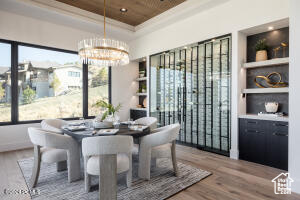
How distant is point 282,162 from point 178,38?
3448 millimetres

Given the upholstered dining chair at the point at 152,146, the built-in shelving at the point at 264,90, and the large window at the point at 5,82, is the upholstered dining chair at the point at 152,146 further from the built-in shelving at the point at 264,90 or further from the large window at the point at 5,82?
the large window at the point at 5,82

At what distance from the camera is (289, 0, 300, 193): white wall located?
7.44 ft

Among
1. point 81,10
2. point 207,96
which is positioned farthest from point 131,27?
point 207,96

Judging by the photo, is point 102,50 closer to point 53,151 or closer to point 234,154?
point 53,151

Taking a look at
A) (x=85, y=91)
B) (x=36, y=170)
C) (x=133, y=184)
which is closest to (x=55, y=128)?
(x=36, y=170)

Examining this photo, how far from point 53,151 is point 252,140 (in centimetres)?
341

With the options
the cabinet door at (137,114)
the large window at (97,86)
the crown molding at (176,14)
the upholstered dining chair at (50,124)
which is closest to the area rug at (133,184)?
the upholstered dining chair at (50,124)

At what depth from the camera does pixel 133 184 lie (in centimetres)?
247

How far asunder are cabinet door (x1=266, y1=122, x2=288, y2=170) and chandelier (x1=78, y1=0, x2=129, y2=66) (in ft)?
9.71

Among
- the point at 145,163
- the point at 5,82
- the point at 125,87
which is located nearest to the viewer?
the point at 145,163

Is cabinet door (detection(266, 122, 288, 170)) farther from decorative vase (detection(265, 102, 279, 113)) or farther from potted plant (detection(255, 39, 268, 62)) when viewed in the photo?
potted plant (detection(255, 39, 268, 62))

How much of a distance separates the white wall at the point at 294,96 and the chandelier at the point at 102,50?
249 cm

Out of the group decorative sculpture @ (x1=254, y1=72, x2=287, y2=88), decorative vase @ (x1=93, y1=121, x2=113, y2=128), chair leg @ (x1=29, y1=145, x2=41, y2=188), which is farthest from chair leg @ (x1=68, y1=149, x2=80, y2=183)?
decorative sculpture @ (x1=254, y1=72, x2=287, y2=88)

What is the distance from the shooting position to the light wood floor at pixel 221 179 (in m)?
2.21
